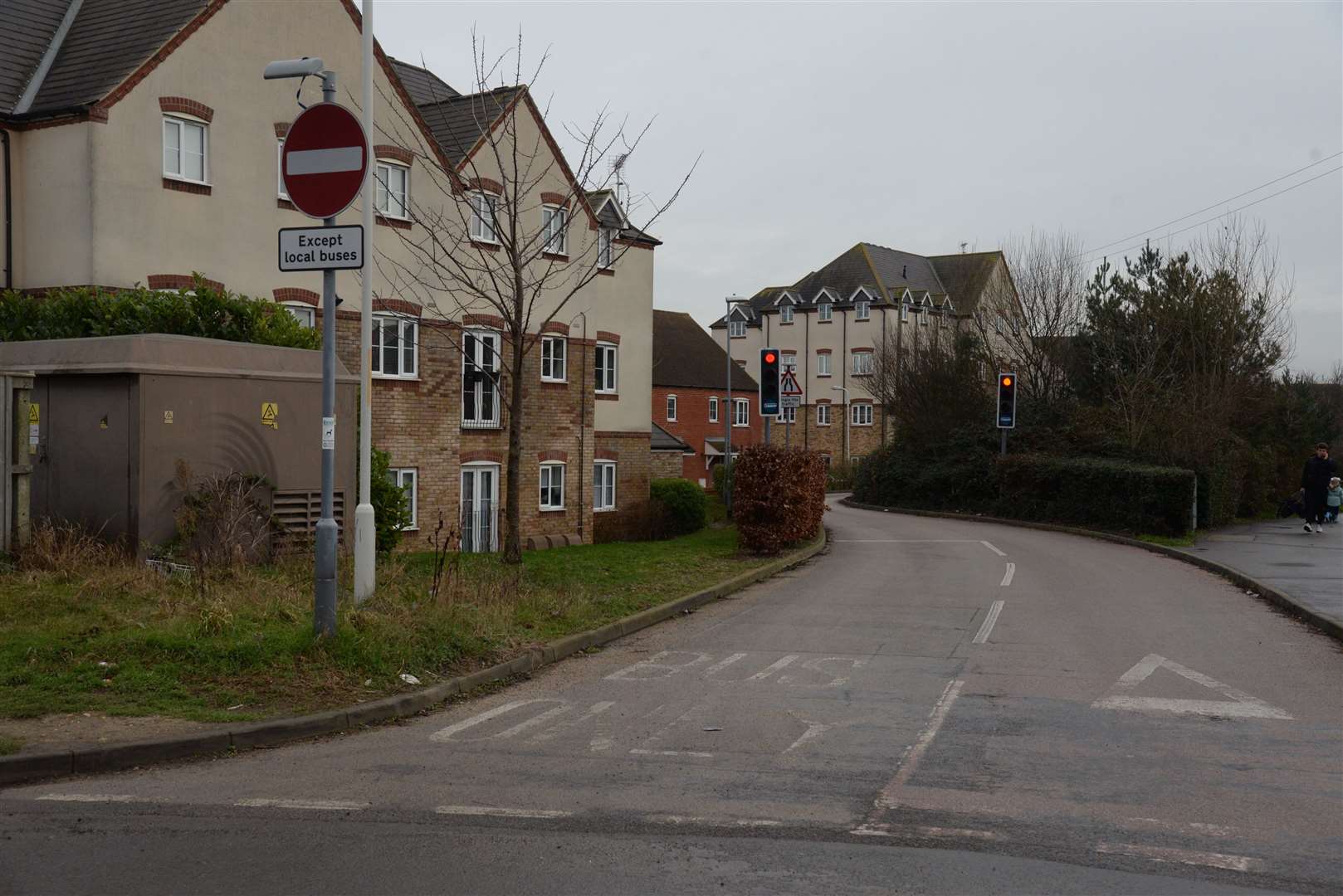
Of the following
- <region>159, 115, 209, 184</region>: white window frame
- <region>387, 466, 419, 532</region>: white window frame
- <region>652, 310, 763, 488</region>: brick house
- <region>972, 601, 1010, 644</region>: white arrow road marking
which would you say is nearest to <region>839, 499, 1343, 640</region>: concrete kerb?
<region>972, 601, 1010, 644</region>: white arrow road marking

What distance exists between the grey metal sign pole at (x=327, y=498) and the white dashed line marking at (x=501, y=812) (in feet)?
10.5

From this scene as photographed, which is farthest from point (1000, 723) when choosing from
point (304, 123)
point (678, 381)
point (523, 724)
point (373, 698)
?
point (678, 381)

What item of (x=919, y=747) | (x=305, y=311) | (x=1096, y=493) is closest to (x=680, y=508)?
(x=1096, y=493)

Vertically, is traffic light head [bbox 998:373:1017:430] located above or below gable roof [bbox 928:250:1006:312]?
below

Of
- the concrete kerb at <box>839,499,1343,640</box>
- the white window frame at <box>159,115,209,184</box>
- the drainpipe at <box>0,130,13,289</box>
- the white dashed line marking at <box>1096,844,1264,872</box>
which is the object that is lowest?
the concrete kerb at <box>839,499,1343,640</box>

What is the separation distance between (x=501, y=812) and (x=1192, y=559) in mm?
19883

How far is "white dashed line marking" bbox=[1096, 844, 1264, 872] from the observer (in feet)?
17.7

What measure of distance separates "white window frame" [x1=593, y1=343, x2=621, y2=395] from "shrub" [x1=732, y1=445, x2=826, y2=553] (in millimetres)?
11651

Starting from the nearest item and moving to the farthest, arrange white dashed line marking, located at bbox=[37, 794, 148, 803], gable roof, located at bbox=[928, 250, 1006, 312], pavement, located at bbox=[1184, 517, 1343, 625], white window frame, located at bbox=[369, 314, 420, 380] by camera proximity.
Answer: white dashed line marking, located at bbox=[37, 794, 148, 803], pavement, located at bbox=[1184, 517, 1343, 625], white window frame, located at bbox=[369, 314, 420, 380], gable roof, located at bbox=[928, 250, 1006, 312]

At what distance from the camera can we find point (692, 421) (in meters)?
65.6

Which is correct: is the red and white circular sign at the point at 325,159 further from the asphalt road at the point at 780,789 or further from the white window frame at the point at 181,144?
the white window frame at the point at 181,144

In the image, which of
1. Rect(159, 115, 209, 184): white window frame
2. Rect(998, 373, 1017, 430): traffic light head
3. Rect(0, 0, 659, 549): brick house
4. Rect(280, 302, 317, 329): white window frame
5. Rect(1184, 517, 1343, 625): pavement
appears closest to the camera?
Rect(1184, 517, 1343, 625): pavement

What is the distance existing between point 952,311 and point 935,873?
4011 centimetres

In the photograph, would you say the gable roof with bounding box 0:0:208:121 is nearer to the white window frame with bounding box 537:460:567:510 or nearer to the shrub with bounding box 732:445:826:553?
the shrub with bounding box 732:445:826:553
